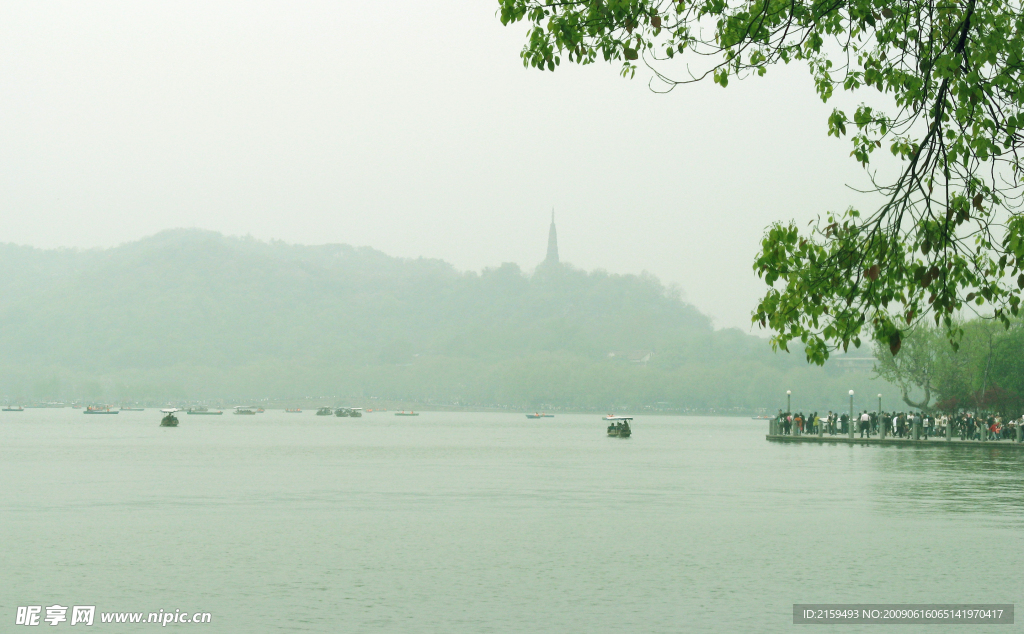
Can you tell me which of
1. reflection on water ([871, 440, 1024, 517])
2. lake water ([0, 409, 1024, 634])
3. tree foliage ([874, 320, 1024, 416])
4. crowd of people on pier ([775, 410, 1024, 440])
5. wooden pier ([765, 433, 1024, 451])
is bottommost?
lake water ([0, 409, 1024, 634])

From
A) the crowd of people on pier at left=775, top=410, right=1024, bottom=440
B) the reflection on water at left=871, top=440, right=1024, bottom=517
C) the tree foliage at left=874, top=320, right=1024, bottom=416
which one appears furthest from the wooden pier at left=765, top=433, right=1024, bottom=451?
the tree foliage at left=874, top=320, right=1024, bottom=416

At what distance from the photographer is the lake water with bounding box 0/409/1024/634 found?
1502cm

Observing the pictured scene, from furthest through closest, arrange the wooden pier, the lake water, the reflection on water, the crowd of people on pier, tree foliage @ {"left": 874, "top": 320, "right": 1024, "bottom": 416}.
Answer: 1. tree foliage @ {"left": 874, "top": 320, "right": 1024, "bottom": 416}
2. the crowd of people on pier
3. the wooden pier
4. the reflection on water
5. the lake water

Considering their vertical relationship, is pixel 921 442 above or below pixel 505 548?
above

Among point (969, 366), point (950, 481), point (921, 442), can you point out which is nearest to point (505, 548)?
point (950, 481)

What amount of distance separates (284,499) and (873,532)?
603 inches

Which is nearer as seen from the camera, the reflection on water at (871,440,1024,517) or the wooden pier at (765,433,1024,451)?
the reflection on water at (871,440,1024,517)

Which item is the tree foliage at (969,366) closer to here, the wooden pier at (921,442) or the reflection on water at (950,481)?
the wooden pier at (921,442)

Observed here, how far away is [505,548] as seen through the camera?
20891 millimetres

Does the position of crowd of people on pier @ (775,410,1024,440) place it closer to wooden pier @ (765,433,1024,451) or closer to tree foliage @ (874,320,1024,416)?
wooden pier @ (765,433,1024,451)

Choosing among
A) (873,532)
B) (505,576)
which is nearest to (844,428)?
(873,532)

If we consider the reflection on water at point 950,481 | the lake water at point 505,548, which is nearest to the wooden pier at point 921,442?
the reflection on water at point 950,481

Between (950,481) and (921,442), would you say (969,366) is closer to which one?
(921,442)

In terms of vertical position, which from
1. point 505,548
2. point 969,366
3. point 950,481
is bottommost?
point 505,548
